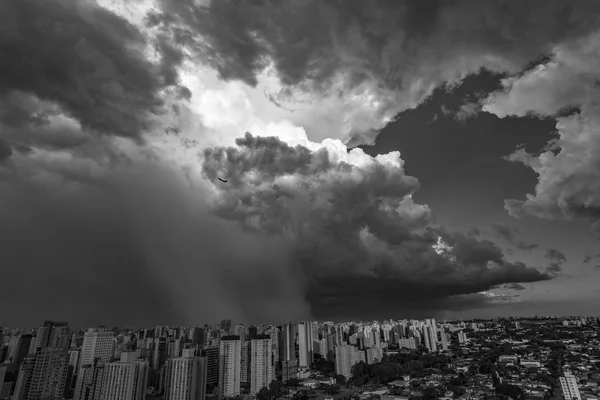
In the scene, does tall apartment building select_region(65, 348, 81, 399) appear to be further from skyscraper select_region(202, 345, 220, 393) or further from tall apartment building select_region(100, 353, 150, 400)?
→ skyscraper select_region(202, 345, 220, 393)

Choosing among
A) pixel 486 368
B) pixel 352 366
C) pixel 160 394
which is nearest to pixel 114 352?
pixel 160 394

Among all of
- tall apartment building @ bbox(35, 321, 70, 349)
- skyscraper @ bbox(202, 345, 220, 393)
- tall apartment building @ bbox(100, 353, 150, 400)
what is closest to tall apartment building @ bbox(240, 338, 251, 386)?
skyscraper @ bbox(202, 345, 220, 393)

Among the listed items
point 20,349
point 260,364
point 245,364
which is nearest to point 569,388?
point 260,364

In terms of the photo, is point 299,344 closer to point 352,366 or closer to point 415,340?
point 352,366

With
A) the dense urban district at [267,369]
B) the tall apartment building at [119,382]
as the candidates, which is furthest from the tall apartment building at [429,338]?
the tall apartment building at [119,382]

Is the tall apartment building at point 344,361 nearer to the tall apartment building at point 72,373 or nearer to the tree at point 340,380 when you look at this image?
the tree at point 340,380
